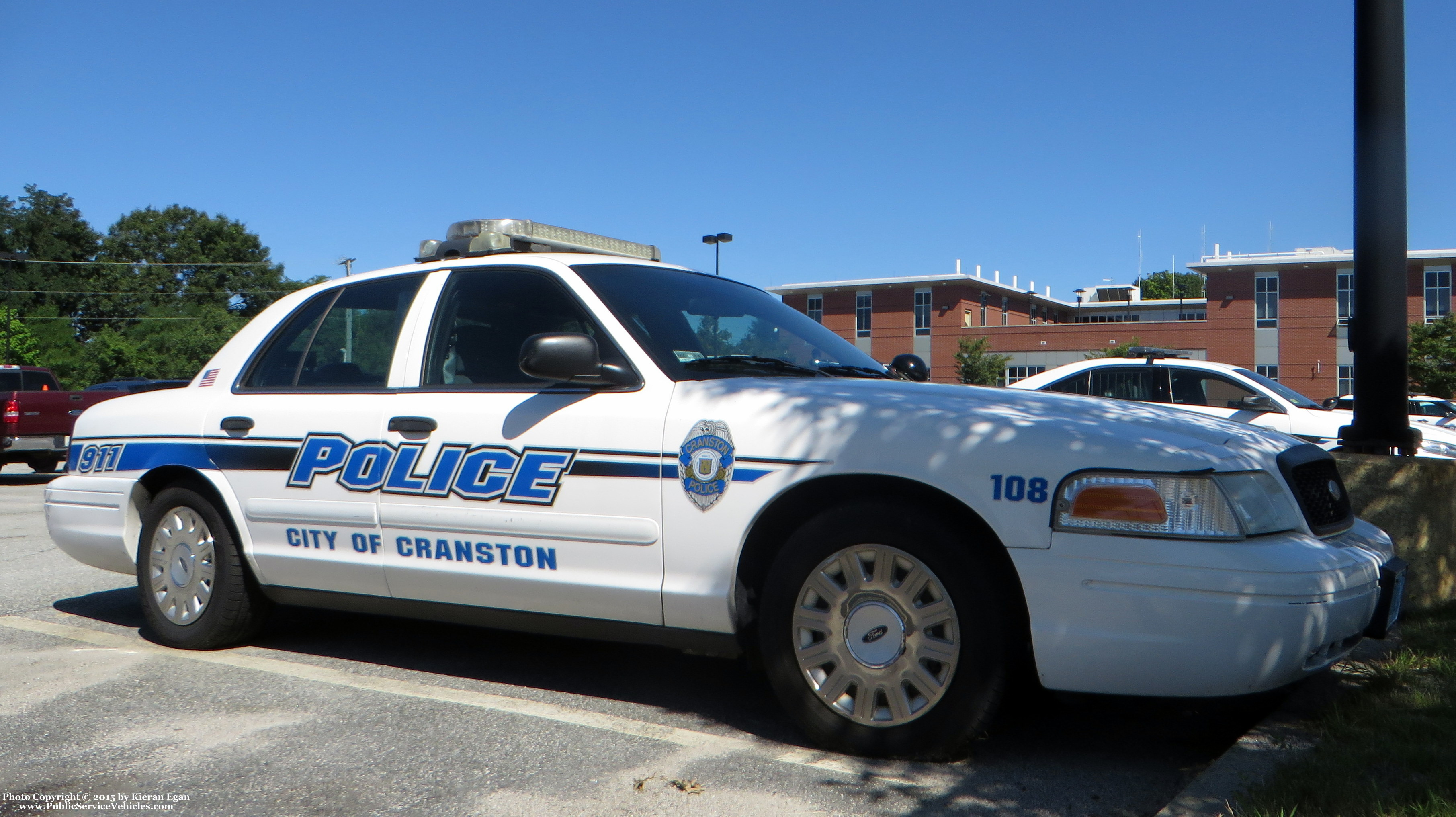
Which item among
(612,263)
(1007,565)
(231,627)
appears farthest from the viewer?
(231,627)

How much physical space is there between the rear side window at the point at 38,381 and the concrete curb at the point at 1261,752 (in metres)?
20.3

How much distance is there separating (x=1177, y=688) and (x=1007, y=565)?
0.55 metres

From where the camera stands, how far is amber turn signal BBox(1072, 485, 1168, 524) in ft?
10.3

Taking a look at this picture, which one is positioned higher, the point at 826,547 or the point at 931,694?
the point at 826,547

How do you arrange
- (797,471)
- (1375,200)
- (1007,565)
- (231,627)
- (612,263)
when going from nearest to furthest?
(1007,565) → (797,471) → (612,263) → (231,627) → (1375,200)

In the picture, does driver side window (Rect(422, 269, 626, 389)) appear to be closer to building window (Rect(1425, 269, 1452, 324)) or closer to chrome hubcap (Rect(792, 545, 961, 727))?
chrome hubcap (Rect(792, 545, 961, 727))

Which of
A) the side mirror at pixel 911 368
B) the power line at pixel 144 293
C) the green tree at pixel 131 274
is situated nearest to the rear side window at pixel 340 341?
the side mirror at pixel 911 368

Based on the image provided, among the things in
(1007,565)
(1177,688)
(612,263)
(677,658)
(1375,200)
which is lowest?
(677,658)

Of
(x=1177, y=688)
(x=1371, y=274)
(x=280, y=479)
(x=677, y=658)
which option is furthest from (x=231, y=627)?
(x=1371, y=274)

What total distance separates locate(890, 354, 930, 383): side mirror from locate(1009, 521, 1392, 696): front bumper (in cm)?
202

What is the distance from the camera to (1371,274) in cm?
590

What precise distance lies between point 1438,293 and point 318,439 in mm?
54479

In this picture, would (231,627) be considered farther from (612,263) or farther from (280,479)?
(612,263)

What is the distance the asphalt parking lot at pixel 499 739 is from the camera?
3213 millimetres
